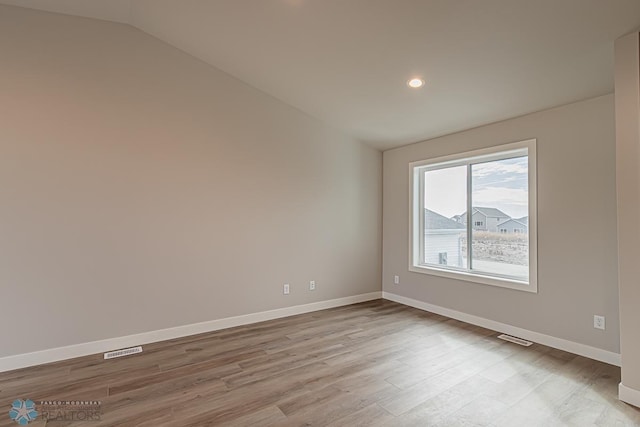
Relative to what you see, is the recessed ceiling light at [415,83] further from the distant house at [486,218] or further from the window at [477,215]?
the distant house at [486,218]

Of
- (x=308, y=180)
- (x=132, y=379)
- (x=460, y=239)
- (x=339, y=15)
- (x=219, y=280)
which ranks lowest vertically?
(x=132, y=379)

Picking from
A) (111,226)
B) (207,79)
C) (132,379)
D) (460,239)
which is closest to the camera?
(132,379)

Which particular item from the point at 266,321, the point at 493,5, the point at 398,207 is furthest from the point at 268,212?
the point at 493,5

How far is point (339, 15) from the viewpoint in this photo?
2.55 meters

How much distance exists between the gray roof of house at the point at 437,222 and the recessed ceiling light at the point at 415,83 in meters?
2.03

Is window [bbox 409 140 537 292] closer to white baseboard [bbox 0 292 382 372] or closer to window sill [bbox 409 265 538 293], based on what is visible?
window sill [bbox 409 265 538 293]

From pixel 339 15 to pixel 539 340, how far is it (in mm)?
3761

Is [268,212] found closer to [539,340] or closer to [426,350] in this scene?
[426,350]

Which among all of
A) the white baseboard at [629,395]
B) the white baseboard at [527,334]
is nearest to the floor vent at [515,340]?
the white baseboard at [527,334]

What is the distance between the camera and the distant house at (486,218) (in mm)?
3789

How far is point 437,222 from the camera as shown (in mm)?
4602

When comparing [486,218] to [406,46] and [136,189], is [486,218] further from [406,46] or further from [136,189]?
[136,189]

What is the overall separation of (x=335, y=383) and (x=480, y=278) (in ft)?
7.83

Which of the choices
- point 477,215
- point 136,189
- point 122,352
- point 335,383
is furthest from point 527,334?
point 136,189
